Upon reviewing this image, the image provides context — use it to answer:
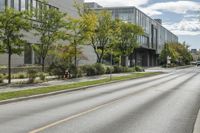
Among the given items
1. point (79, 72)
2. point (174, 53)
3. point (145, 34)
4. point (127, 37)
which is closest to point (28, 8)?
point (79, 72)

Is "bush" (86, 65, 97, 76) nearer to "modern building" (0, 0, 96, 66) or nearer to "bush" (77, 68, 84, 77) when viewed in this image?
"bush" (77, 68, 84, 77)

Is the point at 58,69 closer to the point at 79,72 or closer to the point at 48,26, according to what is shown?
the point at 48,26

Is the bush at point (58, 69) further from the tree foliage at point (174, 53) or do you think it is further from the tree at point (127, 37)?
the tree foliage at point (174, 53)

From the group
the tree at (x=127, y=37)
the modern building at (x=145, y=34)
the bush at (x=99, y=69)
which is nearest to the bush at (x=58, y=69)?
the bush at (x=99, y=69)

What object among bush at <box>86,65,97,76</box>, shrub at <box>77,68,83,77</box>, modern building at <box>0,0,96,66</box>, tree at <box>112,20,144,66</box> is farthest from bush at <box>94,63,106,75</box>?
tree at <box>112,20,144,66</box>

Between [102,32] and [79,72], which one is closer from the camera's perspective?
[79,72]

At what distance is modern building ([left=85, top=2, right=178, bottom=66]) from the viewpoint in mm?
102875

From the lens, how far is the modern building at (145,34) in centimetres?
10288

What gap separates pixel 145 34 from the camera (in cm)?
11425

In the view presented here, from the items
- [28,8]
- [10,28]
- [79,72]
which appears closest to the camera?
[10,28]

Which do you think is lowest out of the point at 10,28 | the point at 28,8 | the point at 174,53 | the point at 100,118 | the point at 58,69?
the point at 100,118

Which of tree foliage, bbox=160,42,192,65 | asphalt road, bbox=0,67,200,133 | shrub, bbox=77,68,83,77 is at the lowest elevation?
asphalt road, bbox=0,67,200,133

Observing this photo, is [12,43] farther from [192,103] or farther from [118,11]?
[118,11]

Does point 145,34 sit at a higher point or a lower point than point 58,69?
higher
